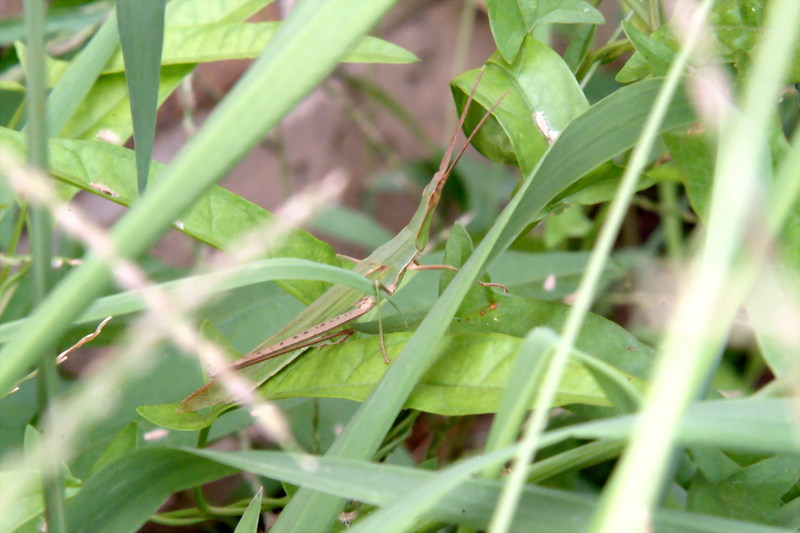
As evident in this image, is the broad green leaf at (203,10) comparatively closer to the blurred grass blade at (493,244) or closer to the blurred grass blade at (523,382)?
the blurred grass blade at (493,244)

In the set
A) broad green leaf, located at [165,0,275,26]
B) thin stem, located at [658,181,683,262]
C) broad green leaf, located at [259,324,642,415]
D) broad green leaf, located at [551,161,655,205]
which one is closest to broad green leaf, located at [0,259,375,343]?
broad green leaf, located at [259,324,642,415]

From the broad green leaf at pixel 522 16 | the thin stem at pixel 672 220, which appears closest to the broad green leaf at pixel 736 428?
the broad green leaf at pixel 522 16

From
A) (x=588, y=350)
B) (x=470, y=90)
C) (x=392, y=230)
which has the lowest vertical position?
(x=392, y=230)

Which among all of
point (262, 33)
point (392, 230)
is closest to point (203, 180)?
point (262, 33)

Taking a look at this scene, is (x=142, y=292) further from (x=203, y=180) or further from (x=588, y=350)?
(x=588, y=350)

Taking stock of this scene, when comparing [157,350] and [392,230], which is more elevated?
[157,350]

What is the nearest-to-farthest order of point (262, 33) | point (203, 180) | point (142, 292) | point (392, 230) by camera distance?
point (203, 180)
point (142, 292)
point (262, 33)
point (392, 230)
